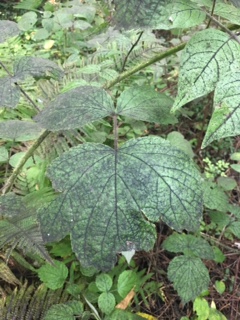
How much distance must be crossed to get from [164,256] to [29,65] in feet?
3.07

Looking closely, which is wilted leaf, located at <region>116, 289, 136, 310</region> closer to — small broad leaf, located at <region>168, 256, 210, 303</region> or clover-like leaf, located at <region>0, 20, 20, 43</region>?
small broad leaf, located at <region>168, 256, 210, 303</region>

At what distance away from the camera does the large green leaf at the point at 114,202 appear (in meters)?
0.69

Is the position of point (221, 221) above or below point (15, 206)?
below

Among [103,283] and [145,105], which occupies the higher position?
[145,105]

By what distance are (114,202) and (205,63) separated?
0.99ft

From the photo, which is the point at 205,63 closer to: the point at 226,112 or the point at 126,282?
the point at 226,112

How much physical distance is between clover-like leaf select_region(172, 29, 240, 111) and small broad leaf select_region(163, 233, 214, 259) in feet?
2.43

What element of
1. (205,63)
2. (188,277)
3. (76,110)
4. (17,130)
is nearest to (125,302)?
(188,277)

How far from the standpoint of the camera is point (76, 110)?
0.83 m

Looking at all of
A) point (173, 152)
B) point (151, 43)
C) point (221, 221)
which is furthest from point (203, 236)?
point (173, 152)

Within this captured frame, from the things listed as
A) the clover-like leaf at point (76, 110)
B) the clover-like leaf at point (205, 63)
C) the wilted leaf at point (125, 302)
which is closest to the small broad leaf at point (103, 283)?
the wilted leaf at point (125, 302)

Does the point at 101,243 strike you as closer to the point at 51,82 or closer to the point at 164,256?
the point at 164,256

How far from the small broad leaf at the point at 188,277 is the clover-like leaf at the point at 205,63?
696 mm

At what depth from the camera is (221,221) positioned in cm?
147
